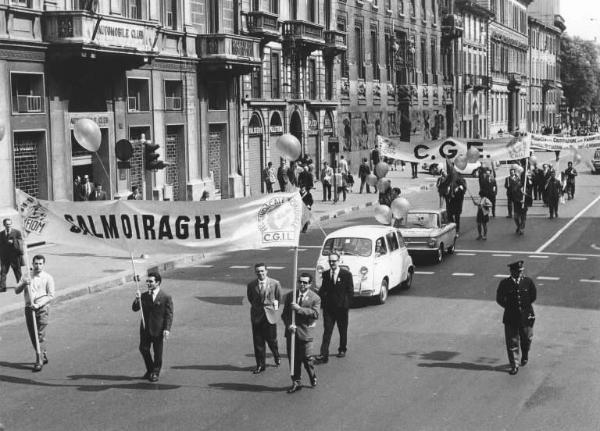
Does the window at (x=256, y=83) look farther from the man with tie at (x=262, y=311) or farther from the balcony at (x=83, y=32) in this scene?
the man with tie at (x=262, y=311)

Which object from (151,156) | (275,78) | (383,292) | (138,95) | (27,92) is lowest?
(383,292)

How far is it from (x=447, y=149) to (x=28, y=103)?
12312mm

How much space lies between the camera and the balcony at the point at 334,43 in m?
53.7

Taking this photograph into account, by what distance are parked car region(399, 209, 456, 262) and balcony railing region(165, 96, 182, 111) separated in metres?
14.6

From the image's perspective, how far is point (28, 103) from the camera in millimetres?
28531

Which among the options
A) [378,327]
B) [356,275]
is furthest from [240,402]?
[356,275]

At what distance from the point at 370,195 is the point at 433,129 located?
3317 centimetres

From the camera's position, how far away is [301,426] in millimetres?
10891

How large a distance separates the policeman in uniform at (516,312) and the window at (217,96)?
94.1 feet

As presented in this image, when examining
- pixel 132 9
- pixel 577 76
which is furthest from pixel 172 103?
pixel 577 76

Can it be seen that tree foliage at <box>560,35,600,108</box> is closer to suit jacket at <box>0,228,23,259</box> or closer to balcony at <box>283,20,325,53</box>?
balcony at <box>283,20,325,53</box>

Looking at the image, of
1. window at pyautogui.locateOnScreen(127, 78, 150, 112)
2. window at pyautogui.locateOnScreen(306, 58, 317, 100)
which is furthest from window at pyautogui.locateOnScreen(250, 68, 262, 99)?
window at pyautogui.locateOnScreen(127, 78, 150, 112)

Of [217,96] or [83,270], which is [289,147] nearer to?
[83,270]

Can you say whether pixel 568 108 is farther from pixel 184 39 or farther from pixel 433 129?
pixel 184 39
